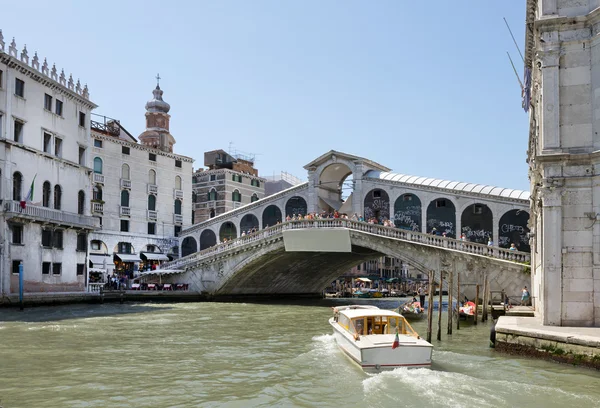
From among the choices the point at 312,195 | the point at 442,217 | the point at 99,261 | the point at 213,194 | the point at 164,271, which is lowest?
the point at 164,271

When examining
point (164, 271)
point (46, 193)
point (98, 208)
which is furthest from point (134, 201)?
point (46, 193)

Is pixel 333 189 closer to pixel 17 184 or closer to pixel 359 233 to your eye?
pixel 359 233

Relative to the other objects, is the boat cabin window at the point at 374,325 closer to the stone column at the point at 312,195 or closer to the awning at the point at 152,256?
the stone column at the point at 312,195

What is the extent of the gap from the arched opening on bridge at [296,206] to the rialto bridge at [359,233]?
0.20ft

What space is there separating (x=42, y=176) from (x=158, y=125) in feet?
70.0

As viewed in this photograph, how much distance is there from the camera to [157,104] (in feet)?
164

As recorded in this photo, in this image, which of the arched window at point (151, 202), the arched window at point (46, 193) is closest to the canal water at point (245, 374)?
the arched window at point (46, 193)

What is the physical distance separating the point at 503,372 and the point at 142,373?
698 cm

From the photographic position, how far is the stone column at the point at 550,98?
14.5 meters

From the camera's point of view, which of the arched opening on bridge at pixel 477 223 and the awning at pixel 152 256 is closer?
the arched opening on bridge at pixel 477 223

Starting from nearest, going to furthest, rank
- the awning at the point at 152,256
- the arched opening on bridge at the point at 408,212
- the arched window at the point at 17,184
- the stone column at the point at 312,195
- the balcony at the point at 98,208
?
the arched window at the point at 17,184 → the arched opening on bridge at the point at 408,212 → the stone column at the point at 312,195 → the balcony at the point at 98,208 → the awning at the point at 152,256

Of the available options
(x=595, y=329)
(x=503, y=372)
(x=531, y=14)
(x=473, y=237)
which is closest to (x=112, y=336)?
(x=503, y=372)

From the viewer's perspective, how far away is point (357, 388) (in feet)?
36.1

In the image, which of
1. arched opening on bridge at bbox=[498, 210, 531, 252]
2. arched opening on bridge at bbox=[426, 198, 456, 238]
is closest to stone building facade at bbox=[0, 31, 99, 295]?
arched opening on bridge at bbox=[426, 198, 456, 238]
